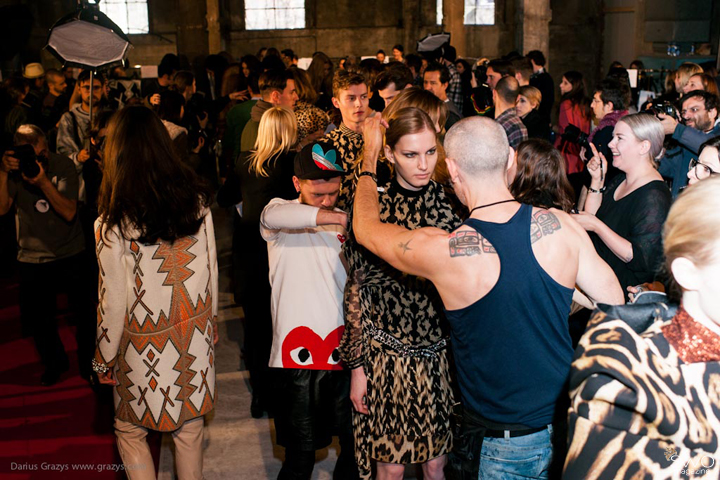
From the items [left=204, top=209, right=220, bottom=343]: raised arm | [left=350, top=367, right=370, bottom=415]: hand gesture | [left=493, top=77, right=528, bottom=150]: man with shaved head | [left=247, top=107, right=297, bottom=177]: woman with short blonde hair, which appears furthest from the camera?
[left=493, top=77, right=528, bottom=150]: man with shaved head

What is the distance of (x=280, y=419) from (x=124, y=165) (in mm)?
1271

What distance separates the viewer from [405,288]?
2.59 meters

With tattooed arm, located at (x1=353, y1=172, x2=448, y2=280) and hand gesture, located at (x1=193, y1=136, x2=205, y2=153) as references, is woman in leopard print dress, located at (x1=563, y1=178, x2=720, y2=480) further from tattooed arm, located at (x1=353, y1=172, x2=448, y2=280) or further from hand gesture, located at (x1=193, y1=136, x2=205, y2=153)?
hand gesture, located at (x1=193, y1=136, x2=205, y2=153)

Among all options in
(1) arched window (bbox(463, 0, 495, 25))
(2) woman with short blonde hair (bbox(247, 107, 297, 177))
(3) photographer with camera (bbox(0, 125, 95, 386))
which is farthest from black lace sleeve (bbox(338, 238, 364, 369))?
(1) arched window (bbox(463, 0, 495, 25))

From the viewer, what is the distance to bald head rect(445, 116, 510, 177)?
6.82ft

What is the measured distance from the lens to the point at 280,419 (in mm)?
3084

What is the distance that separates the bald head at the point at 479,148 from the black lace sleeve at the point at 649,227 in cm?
128

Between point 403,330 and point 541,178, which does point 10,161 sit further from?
point 541,178

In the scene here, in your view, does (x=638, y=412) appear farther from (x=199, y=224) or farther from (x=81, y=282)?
(x=81, y=282)

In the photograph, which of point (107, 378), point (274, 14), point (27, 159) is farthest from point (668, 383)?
point (274, 14)

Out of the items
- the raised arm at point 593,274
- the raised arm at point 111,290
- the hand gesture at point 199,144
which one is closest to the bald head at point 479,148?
the raised arm at point 593,274

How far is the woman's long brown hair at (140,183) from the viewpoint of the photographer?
2764 mm

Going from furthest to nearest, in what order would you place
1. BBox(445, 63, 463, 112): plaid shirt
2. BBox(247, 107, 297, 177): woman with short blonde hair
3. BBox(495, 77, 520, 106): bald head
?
1. BBox(445, 63, 463, 112): plaid shirt
2. BBox(495, 77, 520, 106): bald head
3. BBox(247, 107, 297, 177): woman with short blonde hair

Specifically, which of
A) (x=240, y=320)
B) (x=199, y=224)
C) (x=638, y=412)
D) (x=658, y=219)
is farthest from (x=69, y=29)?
(x=638, y=412)
